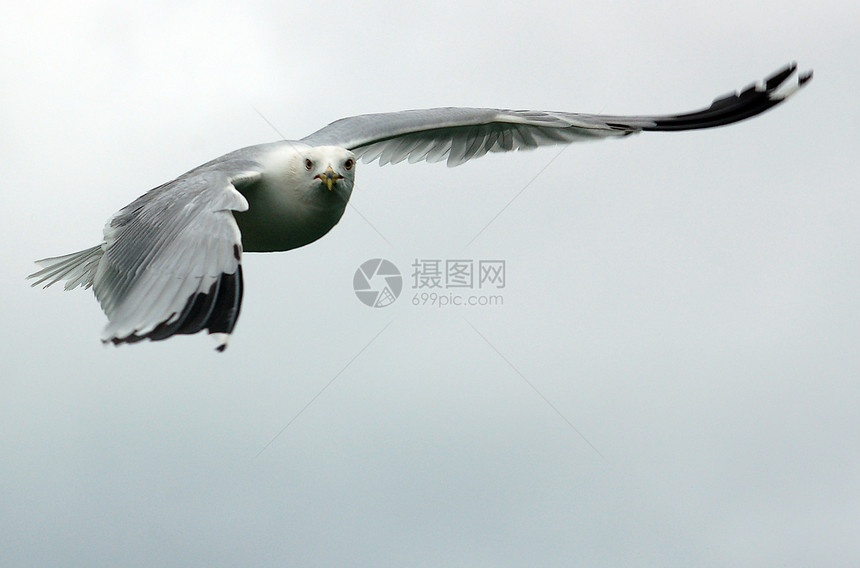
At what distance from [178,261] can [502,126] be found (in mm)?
3790

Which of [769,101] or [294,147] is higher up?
[769,101]

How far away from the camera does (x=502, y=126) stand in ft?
27.0

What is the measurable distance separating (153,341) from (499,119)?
12.8 feet

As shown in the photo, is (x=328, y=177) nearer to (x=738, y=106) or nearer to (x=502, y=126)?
(x=502, y=126)

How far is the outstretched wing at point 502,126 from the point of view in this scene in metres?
7.46

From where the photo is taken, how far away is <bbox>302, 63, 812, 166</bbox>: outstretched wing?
24.5 feet

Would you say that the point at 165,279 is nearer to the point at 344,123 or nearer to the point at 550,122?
the point at 344,123

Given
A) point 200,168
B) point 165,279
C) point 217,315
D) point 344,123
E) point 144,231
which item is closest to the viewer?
point 217,315

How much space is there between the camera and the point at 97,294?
231 inches

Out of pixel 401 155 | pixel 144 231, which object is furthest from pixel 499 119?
pixel 144 231

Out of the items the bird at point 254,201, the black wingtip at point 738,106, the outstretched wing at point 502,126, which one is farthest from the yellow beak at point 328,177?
the black wingtip at point 738,106

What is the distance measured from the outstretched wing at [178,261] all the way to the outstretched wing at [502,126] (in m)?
1.53

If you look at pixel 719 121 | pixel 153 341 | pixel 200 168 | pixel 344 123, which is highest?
pixel 719 121

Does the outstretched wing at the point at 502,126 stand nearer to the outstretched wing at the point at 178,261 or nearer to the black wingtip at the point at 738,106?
the black wingtip at the point at 738,106
